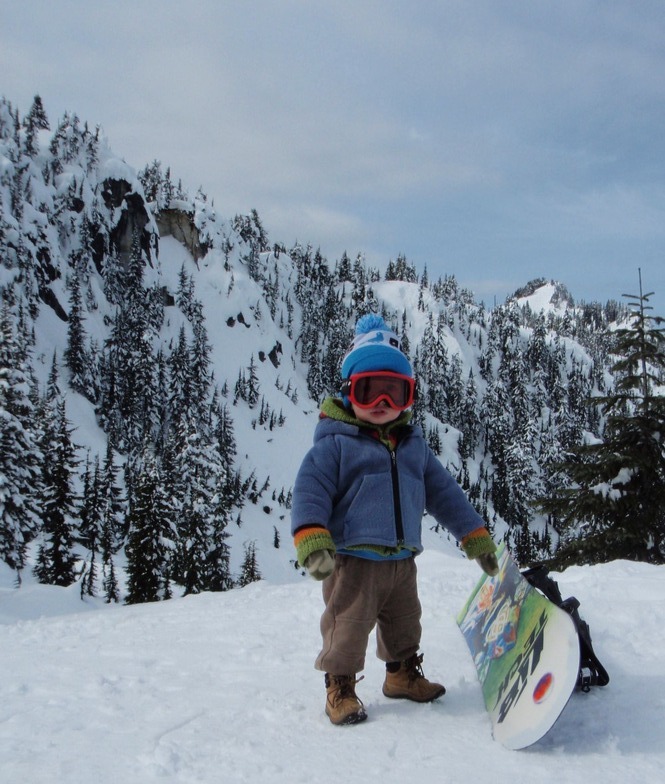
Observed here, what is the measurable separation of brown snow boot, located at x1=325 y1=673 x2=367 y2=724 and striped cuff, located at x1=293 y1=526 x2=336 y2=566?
2.28 ft

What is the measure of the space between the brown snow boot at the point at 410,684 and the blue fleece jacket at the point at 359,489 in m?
0.66

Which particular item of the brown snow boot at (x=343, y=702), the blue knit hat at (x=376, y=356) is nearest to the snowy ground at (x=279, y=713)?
the brown snow boot at (x=343, y=702)

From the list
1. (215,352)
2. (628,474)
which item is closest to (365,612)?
(628,474)

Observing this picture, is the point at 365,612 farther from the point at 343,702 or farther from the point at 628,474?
the point at 628,474

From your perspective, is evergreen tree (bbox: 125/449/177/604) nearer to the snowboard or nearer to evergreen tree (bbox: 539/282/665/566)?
evergreen tree (bbox: 539/282/665/566)

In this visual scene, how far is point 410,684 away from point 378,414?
152 centimetres

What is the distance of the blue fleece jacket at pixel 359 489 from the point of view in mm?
3037

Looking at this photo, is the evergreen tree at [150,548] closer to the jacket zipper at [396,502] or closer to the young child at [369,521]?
the young child at [369,521]

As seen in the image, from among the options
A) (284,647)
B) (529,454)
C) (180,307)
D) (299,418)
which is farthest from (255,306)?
(284,647)

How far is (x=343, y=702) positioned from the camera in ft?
9.46

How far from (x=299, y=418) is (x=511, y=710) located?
104 m

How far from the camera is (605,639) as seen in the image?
3.64 metres

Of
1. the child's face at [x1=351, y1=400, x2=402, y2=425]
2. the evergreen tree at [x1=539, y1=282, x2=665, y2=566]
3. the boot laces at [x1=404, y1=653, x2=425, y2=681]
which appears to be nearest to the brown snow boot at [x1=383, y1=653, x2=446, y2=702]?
the boot laces at [x1=404, y1=653, x2=425, y2=681]

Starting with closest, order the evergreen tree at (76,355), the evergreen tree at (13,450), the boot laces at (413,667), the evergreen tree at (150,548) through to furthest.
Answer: the boot laces at (413,667), the evergreen tree at (13,450), the evergreen tree at (150,548), the evergreen tree at (76,355)
